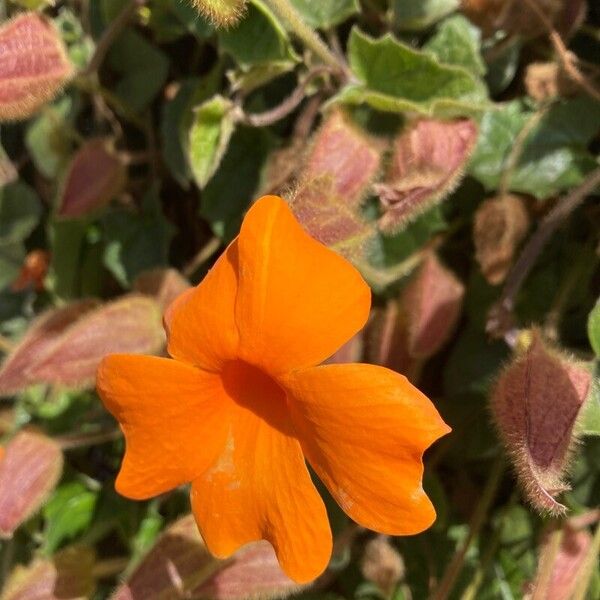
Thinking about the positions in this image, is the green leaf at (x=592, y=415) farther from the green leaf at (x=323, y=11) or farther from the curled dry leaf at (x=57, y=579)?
the curled dry leaf at (x=57, y=579)

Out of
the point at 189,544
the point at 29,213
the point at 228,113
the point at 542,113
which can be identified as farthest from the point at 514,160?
the point at 29,213

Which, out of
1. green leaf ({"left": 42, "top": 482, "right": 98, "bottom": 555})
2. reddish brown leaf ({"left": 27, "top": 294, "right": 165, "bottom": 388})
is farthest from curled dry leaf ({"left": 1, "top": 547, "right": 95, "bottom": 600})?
reddish brown leaf ({"left": 27, "top": 294, "right": 165, "bottom": 388})

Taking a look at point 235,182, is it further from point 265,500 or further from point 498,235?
point 265,500

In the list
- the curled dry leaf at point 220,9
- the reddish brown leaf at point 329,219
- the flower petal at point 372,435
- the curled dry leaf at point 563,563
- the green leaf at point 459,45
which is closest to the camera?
the flower petal at point 372,435

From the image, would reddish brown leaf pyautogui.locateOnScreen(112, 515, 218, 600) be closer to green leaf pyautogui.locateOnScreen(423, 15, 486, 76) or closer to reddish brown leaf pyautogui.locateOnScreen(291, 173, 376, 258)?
reddish brown leaf pyautogui.locateOnScreen(291, 173, 376, 258)

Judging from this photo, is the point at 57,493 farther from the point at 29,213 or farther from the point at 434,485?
the point at 434,485

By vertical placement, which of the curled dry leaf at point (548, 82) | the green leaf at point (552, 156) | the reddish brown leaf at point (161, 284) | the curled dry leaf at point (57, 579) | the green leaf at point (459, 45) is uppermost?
the green leaf at point (459, 45)

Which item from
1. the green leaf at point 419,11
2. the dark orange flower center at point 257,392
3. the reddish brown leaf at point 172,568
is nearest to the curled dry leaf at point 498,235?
the green leaf at point 419,11
